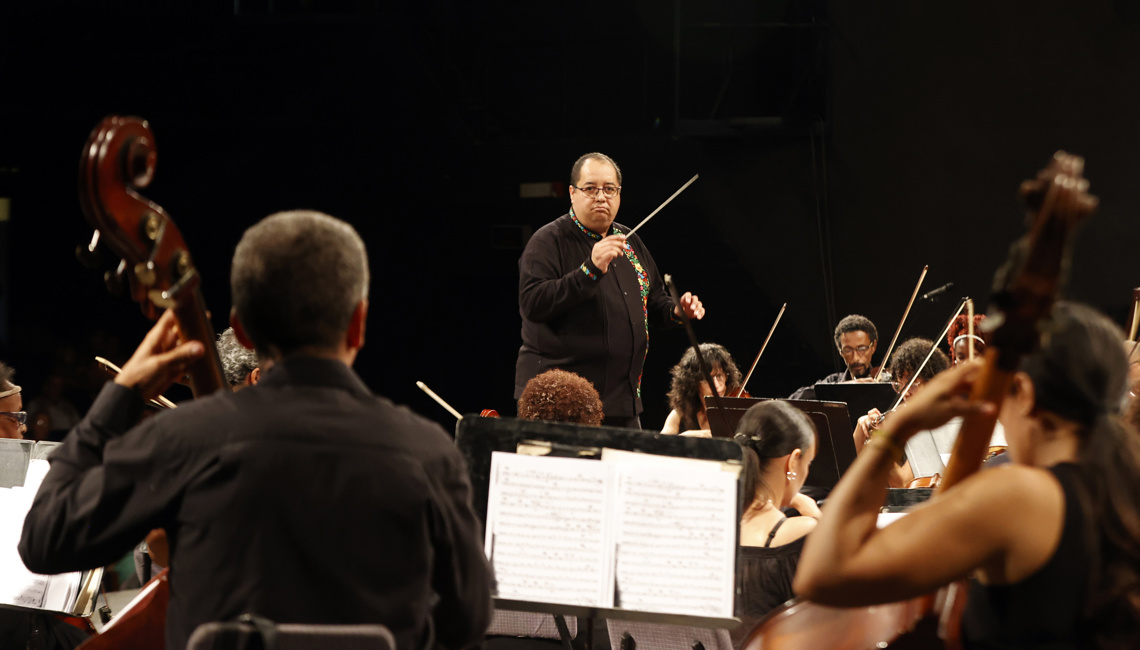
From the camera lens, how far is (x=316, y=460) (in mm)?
1244

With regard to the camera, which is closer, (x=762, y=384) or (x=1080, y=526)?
(x=1080, y=526)

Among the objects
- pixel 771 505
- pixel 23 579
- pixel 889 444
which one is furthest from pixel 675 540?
pixel 23 579

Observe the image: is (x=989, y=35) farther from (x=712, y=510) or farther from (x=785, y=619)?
(x=785, y=619)

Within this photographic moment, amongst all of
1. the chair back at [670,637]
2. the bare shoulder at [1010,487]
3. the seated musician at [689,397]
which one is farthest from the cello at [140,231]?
the seated musician at [689,397]

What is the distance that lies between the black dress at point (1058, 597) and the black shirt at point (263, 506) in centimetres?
68

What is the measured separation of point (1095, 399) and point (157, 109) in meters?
6.50

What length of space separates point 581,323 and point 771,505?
4.15 feet

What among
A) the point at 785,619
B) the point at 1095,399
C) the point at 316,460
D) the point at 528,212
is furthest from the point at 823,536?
the point at 528,212

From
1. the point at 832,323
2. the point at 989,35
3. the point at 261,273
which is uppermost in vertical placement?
the point at 989,35

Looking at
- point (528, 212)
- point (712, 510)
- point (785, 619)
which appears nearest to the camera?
point (785, 619)

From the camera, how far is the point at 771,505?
2.50 m

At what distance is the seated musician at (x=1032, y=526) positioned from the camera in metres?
1.20

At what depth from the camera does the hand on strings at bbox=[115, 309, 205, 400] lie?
133 centimetres

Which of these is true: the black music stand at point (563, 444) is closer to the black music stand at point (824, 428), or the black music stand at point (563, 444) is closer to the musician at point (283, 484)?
the musician at point (283, 484)
